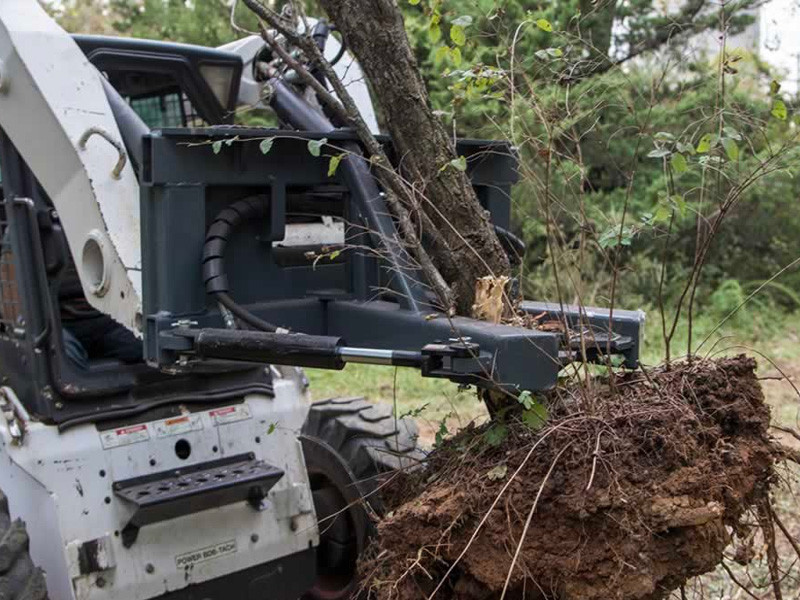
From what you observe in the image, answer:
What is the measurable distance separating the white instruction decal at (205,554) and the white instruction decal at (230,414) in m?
0.44

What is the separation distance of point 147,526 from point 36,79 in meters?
1.51

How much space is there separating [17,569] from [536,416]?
170 cm

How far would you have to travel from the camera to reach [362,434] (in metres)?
4.07

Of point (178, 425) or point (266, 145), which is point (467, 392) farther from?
point (266, 145)

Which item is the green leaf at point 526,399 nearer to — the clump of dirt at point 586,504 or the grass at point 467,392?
the clump of dirt at point 586,504

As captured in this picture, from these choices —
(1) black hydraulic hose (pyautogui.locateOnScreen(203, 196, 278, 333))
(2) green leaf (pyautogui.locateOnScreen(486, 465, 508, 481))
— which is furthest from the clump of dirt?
(1) black hydraulic hose (pyautogui.locateOnScreen(203, 196, 278, 333))

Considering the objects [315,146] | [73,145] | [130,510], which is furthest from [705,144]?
[130,510]

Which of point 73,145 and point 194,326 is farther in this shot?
point 73,145

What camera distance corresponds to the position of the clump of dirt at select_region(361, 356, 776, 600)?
2219 millimetres

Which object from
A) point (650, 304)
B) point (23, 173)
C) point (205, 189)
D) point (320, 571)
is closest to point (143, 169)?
point (205, 189)

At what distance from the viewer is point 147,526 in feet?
11.0

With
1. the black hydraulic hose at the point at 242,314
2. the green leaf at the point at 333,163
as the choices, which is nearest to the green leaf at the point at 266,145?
the green leaf at the point at 333,163

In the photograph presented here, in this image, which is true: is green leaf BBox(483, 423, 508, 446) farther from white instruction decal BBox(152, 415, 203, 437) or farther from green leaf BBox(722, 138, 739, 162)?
white instruction decal BBox(152, 415, 203, 437)

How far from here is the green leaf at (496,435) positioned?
2.45 m
